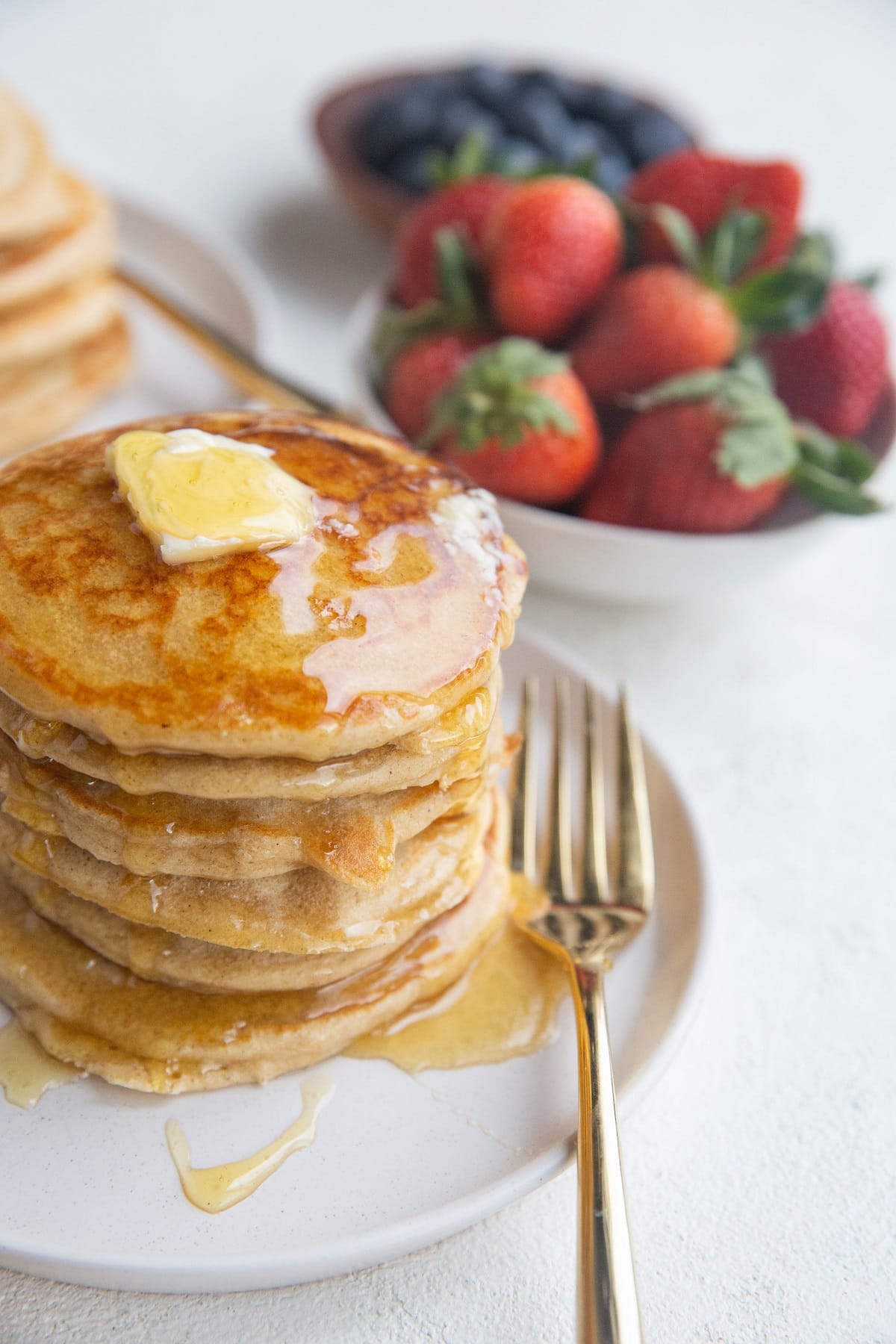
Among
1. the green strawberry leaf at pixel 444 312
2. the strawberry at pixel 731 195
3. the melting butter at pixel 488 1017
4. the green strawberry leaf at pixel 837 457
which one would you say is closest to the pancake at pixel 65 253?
the green strawberry leaf at pixel 444 312

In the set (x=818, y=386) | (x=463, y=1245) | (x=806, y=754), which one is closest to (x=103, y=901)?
(x=463, y=1245)

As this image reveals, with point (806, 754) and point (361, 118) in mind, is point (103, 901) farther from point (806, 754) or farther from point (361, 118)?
point (361, 118)

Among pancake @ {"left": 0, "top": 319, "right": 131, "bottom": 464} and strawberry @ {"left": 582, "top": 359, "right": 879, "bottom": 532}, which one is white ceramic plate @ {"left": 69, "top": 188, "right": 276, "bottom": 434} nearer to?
pancake @ {"left": 0, "top": 319, "right": 131, "bottom": 464}

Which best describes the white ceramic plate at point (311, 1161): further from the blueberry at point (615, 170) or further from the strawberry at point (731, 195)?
the blueberry at point (615, 170)

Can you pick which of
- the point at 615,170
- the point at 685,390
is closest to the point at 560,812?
the point at 685,390

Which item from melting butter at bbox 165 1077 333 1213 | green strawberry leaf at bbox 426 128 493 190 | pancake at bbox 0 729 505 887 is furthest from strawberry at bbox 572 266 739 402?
melting butter at bbox 165 1077 333 1213

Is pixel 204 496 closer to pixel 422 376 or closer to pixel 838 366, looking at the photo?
pixel 422 376

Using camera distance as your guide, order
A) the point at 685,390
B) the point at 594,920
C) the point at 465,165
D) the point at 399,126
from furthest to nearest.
Answer: the point at 399,126 → the point at 465,165 → the point at 685,390 → the point at 594,920
